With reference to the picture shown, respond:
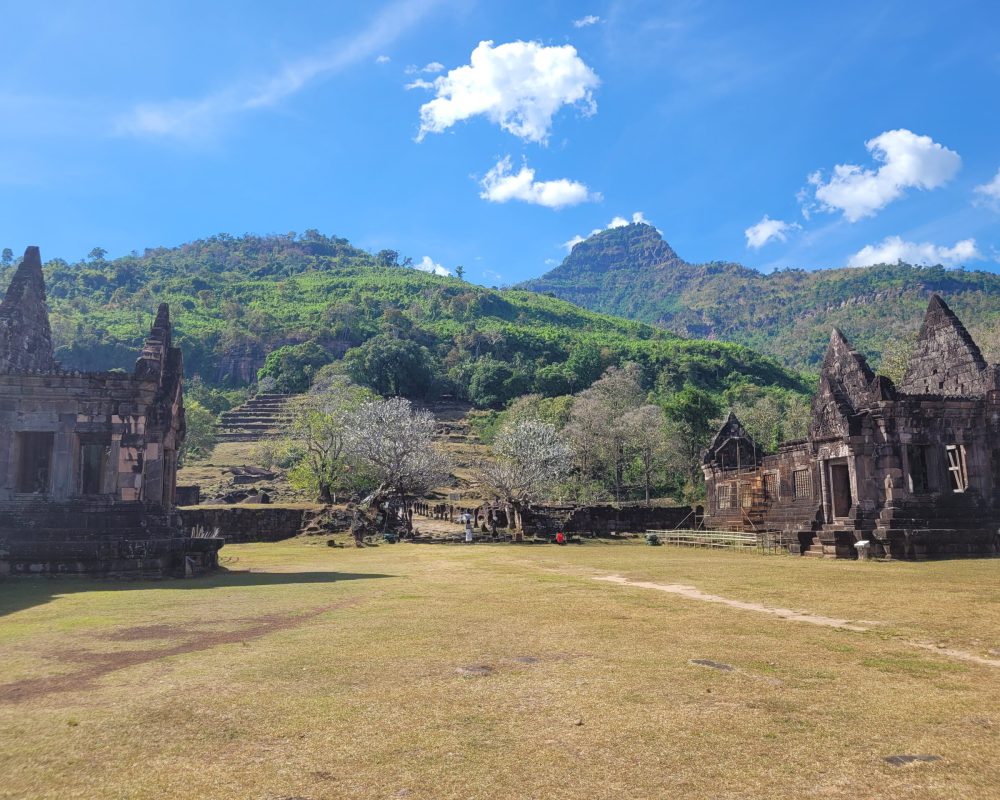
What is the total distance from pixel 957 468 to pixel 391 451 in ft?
86.9

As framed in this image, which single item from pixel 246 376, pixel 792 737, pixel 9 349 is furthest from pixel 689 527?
pixel 246 376

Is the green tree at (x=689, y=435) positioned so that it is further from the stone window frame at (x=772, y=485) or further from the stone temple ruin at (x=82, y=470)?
the stone temple ruin at (x=82, y=470)

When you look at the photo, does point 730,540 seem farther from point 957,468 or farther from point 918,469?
point 957,468

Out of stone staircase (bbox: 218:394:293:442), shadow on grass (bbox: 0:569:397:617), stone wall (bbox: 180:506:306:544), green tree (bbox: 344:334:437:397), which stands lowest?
shadow on grass (bbox: 0:569:397:617)

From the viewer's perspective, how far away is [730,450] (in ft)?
138

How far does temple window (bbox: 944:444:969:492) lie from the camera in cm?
2583

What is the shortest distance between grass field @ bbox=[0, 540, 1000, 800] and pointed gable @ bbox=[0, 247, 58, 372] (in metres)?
11.8

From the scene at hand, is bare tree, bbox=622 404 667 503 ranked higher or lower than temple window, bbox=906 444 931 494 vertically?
higher

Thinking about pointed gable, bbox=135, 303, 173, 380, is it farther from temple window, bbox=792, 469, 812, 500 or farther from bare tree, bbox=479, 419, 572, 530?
temple window, bbox=792, 469, 812, 500

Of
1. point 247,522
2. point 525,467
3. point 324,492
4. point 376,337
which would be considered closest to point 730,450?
point 525,467

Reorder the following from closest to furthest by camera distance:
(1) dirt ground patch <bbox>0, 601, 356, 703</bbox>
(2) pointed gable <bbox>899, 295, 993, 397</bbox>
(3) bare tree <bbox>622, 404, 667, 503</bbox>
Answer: (1) dirt ground patch <bbox>0, 601, 356, 703</bbox> < (2) pointed gable <bbox>899, 295, 993, 397</bbox> < (3) bare tree <bbox>622, 404, 667, 503</bbox>

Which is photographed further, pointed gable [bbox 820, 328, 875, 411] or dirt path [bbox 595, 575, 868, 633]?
pointed gable [bbox 820, 328, 875, 411]

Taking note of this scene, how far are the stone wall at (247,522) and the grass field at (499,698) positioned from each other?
22.2 meters

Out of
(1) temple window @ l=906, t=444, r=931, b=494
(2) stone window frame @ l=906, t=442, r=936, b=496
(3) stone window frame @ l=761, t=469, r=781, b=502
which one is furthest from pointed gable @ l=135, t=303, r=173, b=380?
(1) temple window @ l=906, t=444, r=931, b=494
